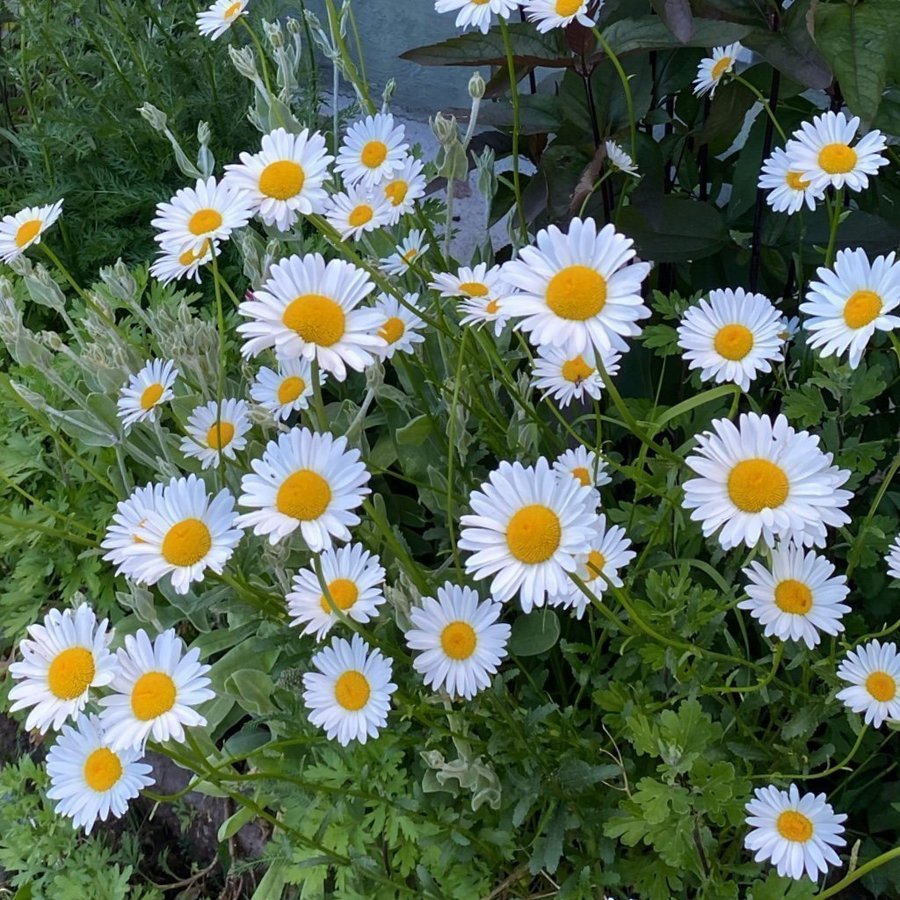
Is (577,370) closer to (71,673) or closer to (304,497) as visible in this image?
(304,497)

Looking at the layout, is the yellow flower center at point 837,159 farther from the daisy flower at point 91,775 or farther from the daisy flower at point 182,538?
the daisy flower at point 91,775

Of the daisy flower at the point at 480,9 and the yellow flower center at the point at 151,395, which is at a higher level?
the daisy flower at the point at 480,9

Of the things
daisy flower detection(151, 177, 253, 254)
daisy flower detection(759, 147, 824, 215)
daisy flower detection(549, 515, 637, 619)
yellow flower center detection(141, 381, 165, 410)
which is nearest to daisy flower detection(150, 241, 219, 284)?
daisy flower detection(151, 177, 253, 254)

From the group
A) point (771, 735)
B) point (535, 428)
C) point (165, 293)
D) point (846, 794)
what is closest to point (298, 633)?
point (535, 428)

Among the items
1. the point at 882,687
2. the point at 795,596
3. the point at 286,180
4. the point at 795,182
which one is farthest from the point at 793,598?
the point at 286,180

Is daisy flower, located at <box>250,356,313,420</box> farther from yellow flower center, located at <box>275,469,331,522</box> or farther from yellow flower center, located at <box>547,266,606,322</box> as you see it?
yellow flower center, located at <box>547,266,606,322</box>

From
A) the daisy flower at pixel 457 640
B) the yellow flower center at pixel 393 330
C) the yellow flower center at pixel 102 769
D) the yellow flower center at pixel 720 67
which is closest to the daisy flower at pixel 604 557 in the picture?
the daisy flower at pixel 457 640

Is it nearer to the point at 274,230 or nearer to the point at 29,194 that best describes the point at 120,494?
the point at 274,230
